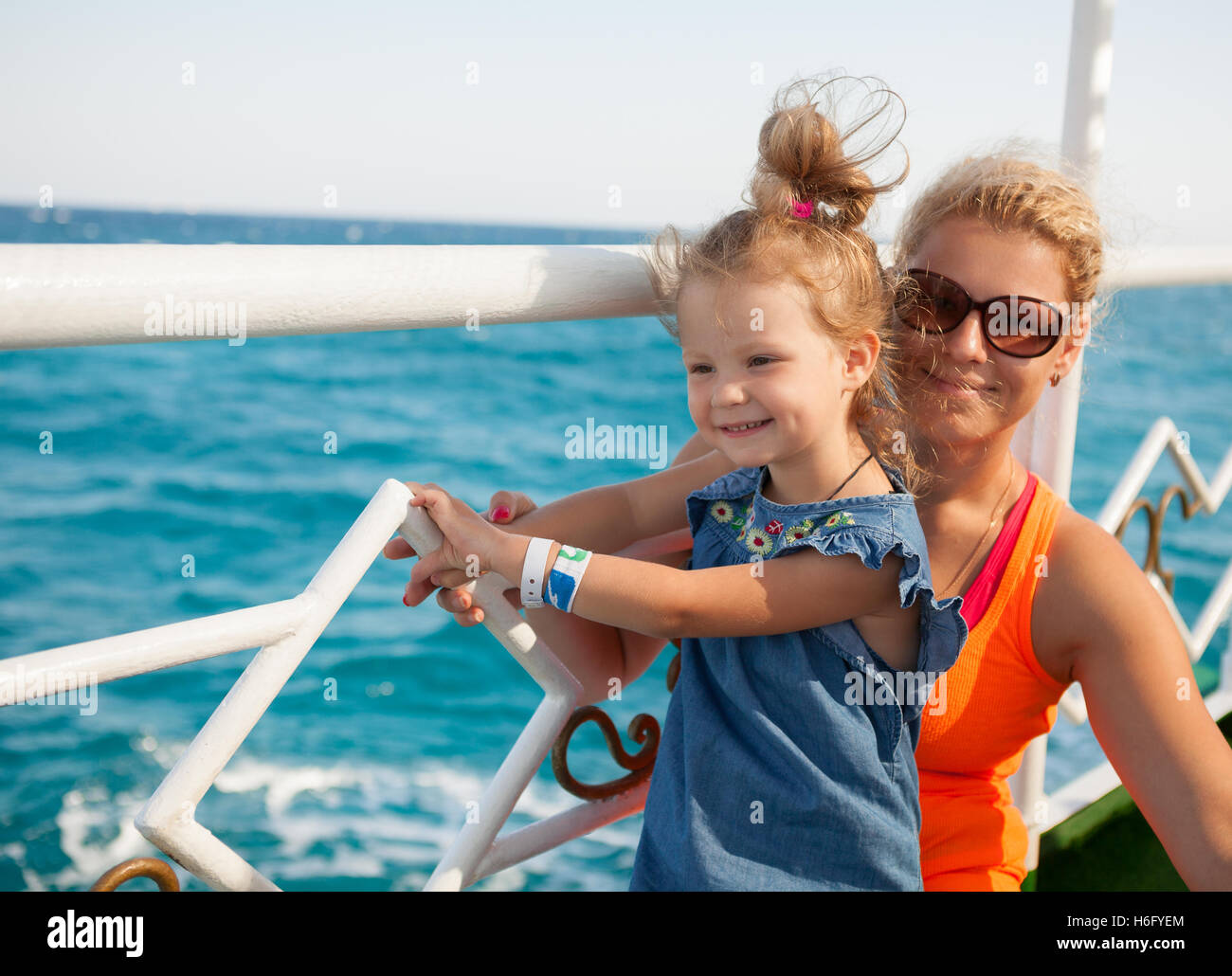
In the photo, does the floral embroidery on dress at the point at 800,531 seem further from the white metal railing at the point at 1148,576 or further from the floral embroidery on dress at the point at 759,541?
the white metal railing at the point at 1148,576

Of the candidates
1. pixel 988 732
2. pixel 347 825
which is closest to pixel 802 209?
pixel 988 732

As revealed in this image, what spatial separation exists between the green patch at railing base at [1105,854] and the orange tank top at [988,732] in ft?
3.00

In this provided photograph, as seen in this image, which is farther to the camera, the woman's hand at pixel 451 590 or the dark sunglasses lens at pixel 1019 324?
the dark sunglasses lens at pixel 1019 324

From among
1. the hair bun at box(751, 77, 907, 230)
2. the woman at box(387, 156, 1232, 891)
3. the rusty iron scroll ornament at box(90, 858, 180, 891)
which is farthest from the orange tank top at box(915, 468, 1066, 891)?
the rusty iron scroll ornament at box(90, 858, 180, 891)

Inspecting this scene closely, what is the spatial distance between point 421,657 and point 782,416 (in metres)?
8.87

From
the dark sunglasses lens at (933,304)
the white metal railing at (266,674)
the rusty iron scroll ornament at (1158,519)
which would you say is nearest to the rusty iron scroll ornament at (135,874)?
the white metal railing at (266,674)

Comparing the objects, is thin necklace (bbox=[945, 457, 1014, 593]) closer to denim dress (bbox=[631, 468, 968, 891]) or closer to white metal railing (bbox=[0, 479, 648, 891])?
denim dress (bbox=[631, 468, 968, 891])

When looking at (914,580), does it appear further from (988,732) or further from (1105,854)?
(1105,854)

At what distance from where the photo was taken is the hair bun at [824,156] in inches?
57.1

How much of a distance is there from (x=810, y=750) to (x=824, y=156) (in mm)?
826

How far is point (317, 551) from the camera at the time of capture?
1341 centimetres

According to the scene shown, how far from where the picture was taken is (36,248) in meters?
0.94

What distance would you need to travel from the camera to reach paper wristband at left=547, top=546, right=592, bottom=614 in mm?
1315

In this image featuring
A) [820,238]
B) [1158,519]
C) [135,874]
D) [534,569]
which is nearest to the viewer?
[135,874]
